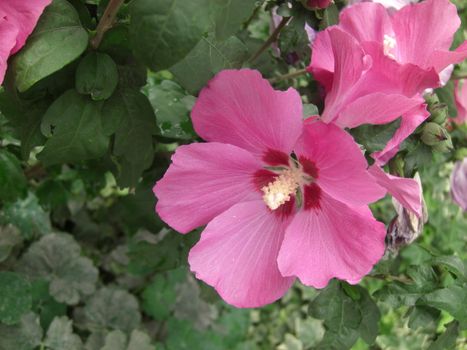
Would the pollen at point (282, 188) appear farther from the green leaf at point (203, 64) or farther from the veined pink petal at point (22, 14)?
the veined pink petal at point (22, 14)

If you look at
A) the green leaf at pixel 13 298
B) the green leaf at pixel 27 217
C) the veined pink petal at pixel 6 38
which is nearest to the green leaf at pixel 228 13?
the veined pink petal at pixel 6 38

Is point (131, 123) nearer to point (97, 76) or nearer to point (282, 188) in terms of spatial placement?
point (97, 76)

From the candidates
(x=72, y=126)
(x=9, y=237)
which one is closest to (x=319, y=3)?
(x=72, y=126)

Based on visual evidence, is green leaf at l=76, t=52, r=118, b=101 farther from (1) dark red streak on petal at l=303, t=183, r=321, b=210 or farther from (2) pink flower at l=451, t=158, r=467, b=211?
(2) pink flower at l=451, t=158, r=467, b=211

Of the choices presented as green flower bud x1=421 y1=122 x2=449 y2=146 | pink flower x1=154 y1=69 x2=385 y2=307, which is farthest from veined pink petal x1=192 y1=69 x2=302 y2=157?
green flower bud x1=421 y1=122 x2=449 y2=146

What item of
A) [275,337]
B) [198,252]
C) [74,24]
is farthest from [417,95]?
[275,337]
